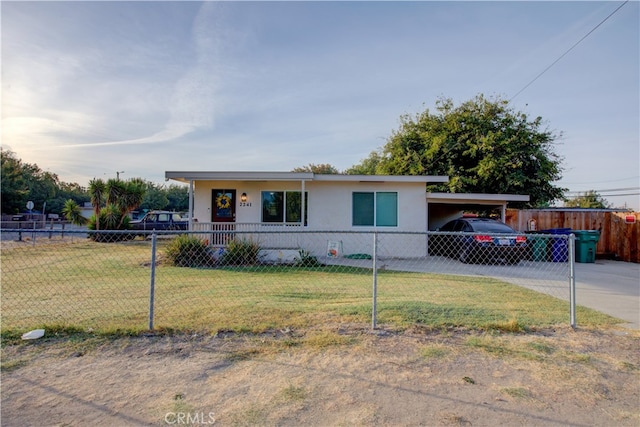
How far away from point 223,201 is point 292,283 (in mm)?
6532

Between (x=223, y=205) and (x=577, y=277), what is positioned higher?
(x=223, y=205)

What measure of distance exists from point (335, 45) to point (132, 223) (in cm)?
1877

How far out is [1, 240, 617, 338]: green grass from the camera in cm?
446

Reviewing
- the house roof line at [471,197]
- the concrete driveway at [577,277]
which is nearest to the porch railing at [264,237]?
the concrete driveway at [577,277]

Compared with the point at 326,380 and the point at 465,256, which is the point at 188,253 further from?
the point at 465,256

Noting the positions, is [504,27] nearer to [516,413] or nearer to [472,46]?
[472,46]

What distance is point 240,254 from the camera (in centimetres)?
1056

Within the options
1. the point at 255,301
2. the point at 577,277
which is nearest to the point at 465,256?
the point at 577,277

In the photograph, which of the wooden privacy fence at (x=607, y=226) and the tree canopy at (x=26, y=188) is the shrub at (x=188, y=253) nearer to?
the wooden privacy fence at (x=607, y=226)

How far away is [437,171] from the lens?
748 inches

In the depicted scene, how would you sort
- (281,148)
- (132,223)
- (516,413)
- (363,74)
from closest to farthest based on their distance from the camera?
(516,413) → (363,74) → (281,148) → (132,223)

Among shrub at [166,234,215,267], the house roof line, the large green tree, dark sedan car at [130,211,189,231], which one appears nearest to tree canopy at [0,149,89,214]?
dark sedan car at [130,211,189,231]

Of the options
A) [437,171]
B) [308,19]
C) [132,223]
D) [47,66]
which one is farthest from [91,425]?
[132,223]

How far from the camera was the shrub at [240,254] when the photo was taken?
34.6 ft
